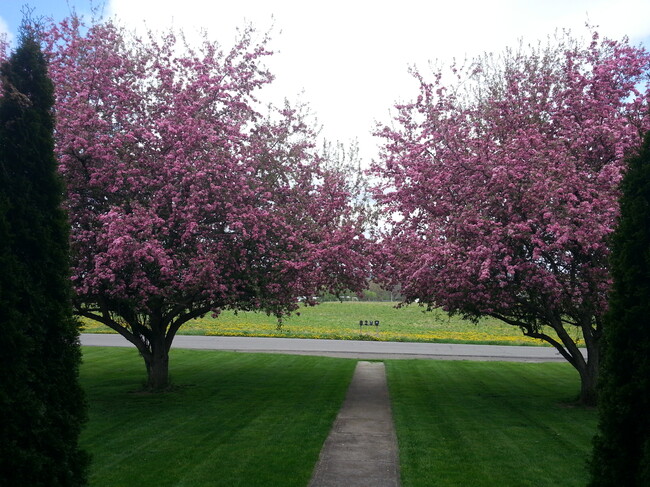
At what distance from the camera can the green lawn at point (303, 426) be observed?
931cm

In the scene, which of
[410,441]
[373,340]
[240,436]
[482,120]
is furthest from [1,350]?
[373,340]

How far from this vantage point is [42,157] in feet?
23.5

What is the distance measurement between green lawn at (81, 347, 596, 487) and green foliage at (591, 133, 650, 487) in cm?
251

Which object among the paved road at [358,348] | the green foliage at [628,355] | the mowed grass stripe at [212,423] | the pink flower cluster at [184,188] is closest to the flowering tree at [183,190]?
the pink flower cluster at [184,188]

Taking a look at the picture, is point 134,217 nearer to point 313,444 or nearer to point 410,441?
point 313,444

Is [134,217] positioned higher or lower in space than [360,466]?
higher

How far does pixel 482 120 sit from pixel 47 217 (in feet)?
39.7

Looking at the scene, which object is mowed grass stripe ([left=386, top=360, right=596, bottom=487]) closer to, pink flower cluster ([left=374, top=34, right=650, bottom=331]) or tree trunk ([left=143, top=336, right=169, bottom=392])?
pink flower cluster ([left=374, top=34, right=650, bottom=331])

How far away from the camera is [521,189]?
43.3ft

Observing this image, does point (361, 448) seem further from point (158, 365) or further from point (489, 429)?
point (158, 365)

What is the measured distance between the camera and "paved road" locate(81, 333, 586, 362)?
2762 centimetres

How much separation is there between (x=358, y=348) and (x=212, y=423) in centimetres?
1758

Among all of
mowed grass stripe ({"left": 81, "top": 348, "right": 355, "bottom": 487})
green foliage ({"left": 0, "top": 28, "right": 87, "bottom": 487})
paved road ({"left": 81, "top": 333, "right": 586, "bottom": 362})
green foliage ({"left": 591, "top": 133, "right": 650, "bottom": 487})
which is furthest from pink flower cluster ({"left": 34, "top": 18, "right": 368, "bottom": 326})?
paved road ({"left": 81, "top": 333, "right": 586, "bottom": 362})

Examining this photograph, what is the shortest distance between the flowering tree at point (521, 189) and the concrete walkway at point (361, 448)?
325 cm
